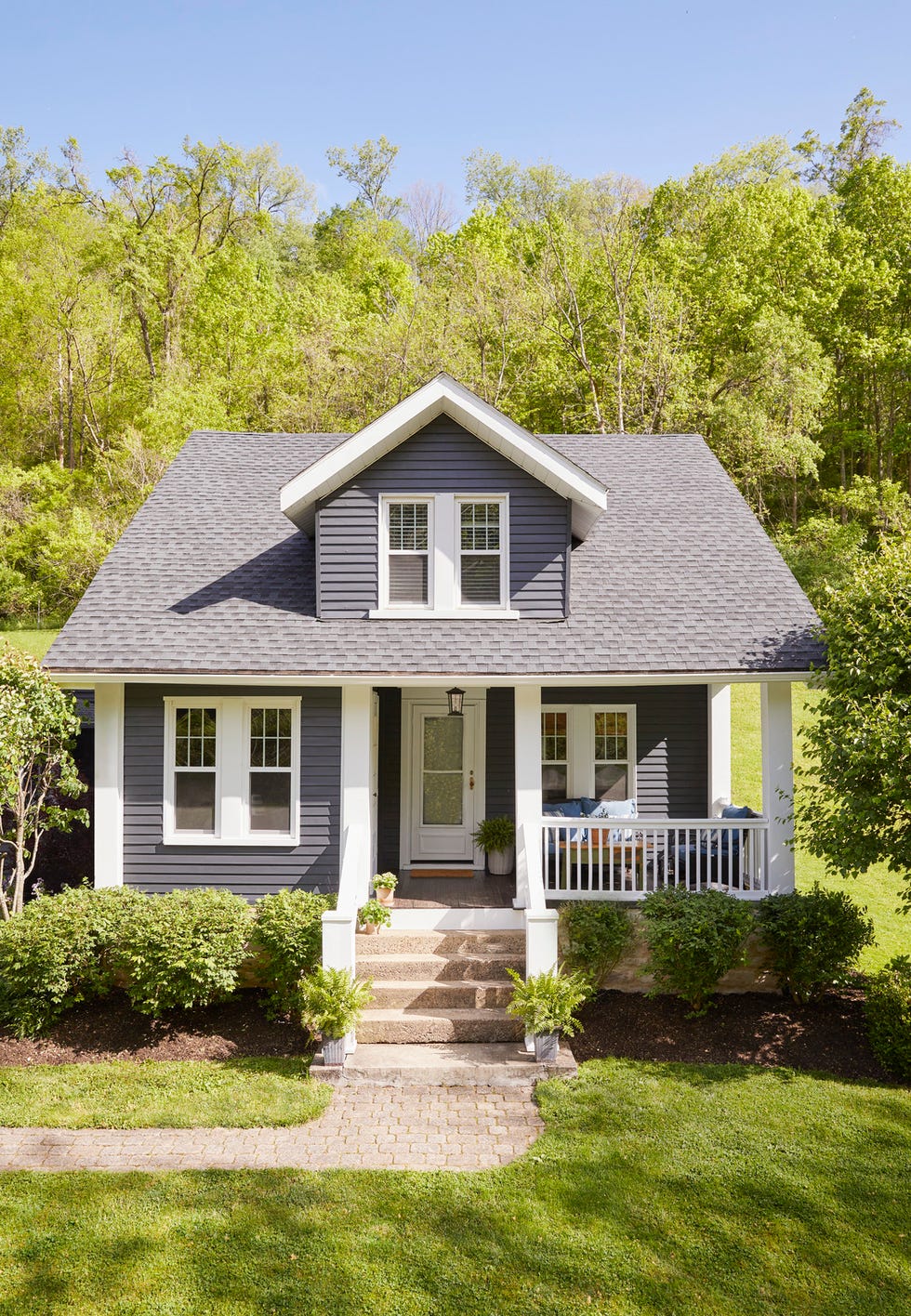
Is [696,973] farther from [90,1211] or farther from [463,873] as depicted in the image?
[90,1211]

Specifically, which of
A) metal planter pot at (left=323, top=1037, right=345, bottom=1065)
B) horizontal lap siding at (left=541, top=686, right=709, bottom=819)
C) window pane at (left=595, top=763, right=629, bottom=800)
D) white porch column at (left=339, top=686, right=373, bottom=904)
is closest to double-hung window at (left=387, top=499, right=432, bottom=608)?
white porch column at (left=339, top=686, right=373, bottom=904)

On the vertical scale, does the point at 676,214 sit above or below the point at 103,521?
above

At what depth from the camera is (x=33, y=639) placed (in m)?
24.9

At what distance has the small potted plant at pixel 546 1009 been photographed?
27.8ft

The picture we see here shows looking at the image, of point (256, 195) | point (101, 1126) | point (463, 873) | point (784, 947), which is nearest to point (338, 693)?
point (463, 873)

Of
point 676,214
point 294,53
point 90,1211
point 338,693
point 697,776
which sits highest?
point 676,214

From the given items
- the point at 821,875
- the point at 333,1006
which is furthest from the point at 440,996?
the point at 821,875

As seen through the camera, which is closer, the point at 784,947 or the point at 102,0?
the point at 784,947

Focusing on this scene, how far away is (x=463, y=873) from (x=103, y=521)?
17.7 m

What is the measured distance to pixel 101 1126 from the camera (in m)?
7.52

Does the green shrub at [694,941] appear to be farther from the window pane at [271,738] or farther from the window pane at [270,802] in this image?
the window pane at [271,738]

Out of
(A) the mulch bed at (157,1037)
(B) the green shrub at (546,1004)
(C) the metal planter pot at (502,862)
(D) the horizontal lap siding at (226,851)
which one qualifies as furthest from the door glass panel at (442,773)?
(B) the green shrub at (546,1004)

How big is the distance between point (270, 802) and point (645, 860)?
460cm

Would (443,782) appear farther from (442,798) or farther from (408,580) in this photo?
(408,580)
